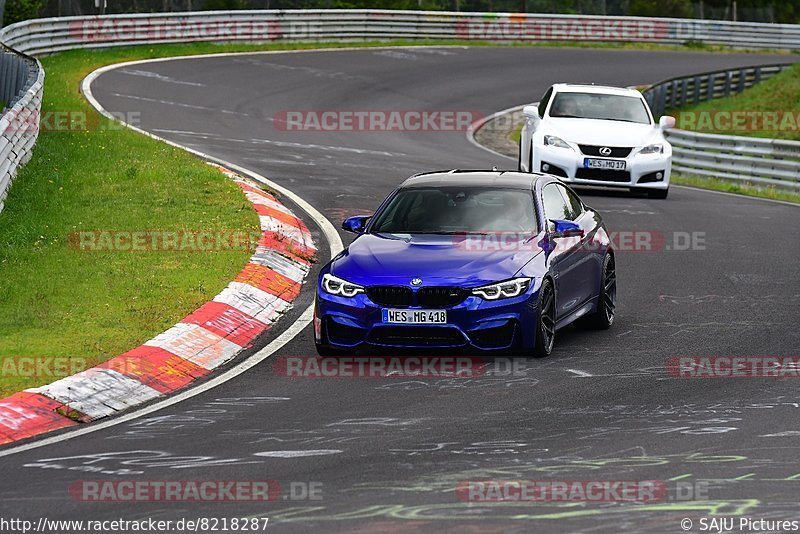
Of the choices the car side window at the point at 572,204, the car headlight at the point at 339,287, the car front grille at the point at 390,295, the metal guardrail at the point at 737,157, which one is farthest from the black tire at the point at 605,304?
the metal guardrail at the point at 737,157

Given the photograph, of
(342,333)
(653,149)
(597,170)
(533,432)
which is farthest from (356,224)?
(653,149)

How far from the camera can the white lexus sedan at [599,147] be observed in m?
21.9

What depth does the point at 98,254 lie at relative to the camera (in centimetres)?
1455

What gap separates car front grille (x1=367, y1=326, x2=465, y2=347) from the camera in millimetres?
10906

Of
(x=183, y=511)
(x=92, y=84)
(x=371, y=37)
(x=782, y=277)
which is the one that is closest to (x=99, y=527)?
(x=183, y=511)

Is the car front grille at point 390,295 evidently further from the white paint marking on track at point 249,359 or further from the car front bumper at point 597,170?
the car front bumper at point 597,170

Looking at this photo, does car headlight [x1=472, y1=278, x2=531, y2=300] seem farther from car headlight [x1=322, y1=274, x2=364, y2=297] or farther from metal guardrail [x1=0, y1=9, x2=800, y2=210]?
metal guardrail [x1=0, y1=9, x2=800, y2=210]

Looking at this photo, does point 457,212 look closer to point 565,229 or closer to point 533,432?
point 565,229

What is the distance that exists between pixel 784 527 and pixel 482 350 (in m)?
4.46

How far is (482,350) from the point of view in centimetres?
1100

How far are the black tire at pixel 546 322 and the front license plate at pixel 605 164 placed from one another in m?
10.6

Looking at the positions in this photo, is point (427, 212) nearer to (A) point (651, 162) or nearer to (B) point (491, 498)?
(B) point (491, 498)

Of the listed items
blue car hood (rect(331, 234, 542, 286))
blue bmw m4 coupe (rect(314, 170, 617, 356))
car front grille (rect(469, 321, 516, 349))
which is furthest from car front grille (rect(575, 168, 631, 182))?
car front grille (rect(469, 321, 516, 349))

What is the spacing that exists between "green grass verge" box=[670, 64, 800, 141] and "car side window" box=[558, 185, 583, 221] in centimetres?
2524
